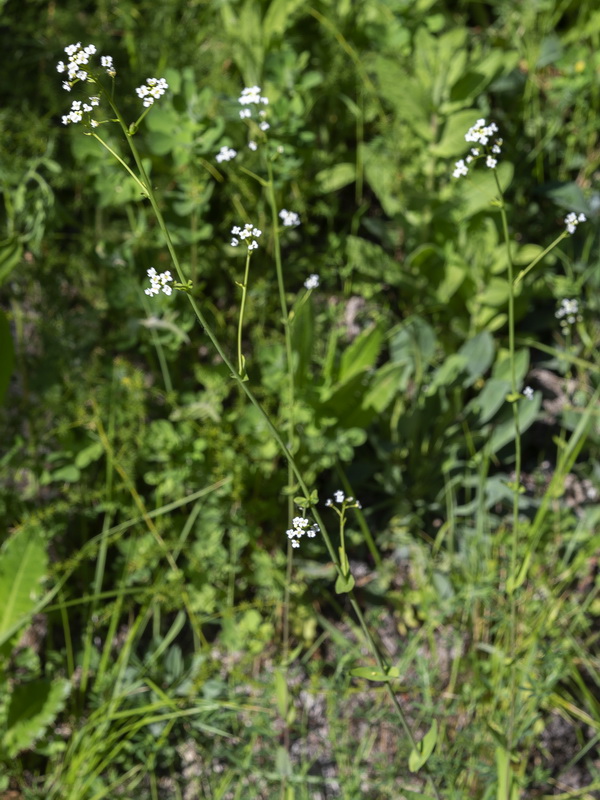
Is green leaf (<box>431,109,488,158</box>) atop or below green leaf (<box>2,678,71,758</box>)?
atop

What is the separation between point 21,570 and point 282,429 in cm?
73

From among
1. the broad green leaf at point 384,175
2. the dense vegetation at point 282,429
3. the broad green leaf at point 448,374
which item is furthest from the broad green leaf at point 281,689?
the broad green leaf at point 384,175

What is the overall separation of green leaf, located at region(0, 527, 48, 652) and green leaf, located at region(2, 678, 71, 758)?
0.45 ft

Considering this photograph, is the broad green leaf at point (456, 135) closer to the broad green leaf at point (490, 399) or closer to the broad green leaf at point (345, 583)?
the broad green leaf at point (490, 399)

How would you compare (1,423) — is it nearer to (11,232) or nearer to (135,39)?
(11,232)

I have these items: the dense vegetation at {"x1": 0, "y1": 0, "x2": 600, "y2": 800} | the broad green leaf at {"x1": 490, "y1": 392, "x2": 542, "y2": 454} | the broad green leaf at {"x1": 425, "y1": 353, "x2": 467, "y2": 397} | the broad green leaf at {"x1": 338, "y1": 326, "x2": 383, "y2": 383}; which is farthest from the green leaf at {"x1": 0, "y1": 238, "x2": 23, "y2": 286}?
the broad green leaf at {"x1": 490, "y1": 392, "x2": 542, "y2": 454}

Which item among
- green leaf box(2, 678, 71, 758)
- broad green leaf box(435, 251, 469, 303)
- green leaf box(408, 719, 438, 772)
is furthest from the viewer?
broad green leaf box(435, 251, 469, 303)

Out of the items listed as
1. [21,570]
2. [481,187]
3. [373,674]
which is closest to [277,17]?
[481,187]

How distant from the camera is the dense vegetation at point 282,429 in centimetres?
211

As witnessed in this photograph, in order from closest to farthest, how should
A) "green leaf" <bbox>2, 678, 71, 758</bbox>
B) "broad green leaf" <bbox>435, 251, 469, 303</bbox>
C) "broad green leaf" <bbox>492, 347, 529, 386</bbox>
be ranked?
"green leaf" <bbox>2, 678, 71, 758</bbox>, "broad green leaf" <bbox>492, 347, 529, 386</bbox>, "broad green leaf" <bbox>435, 251, 469, 303</bbox>

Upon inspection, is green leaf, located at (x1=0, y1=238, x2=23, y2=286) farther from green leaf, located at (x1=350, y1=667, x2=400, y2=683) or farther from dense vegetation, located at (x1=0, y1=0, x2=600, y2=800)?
green leaf, located at (x1=350, y1=667, x2=400, y2=683)

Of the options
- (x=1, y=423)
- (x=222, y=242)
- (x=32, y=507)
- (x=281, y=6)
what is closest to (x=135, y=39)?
(x=281, y=6)

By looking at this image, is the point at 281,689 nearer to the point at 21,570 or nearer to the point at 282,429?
the point at 282,429

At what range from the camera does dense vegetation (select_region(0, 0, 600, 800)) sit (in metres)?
2.11
